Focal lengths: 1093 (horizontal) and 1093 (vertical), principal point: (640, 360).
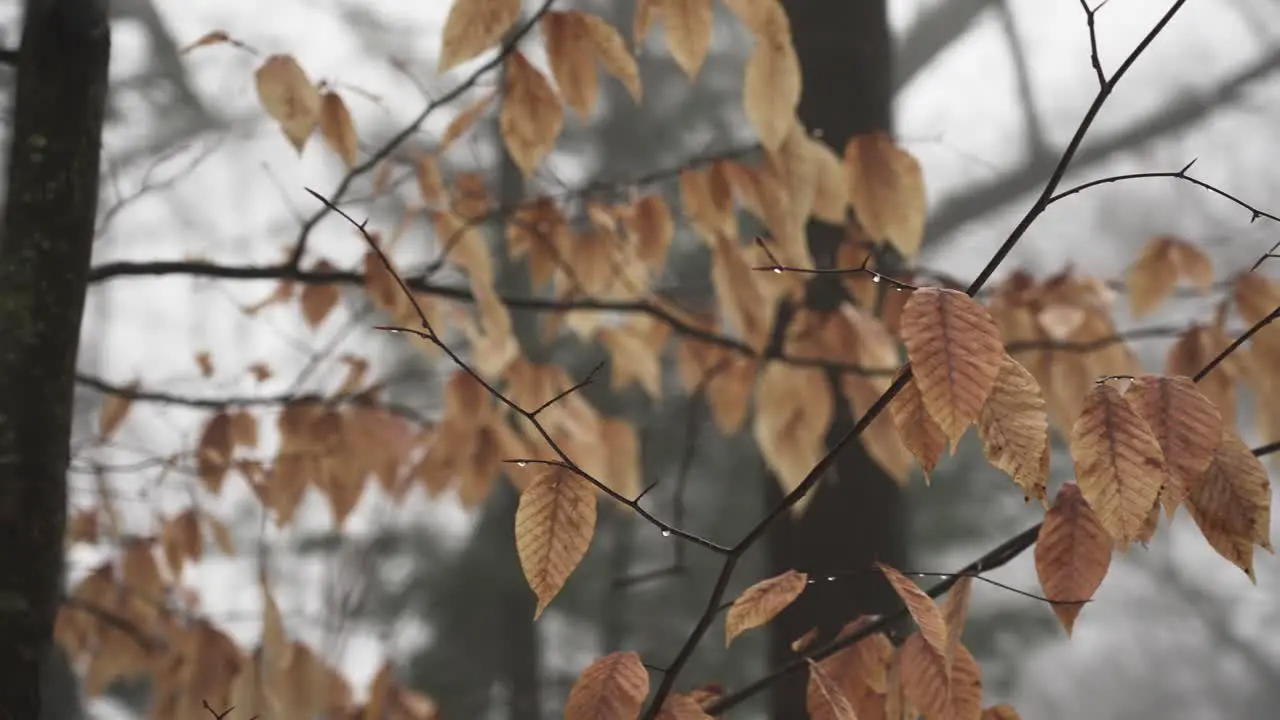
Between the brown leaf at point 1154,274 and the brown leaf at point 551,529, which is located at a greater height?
the brown leaf at point 1154,274

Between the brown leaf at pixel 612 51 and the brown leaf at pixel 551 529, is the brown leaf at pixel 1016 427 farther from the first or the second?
the brown leaf at pixel 612 51

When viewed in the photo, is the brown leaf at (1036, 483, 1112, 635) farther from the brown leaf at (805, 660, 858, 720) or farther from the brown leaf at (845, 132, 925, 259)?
the brown leaf at (845, 132, 925, 259)

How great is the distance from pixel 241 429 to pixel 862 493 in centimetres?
89

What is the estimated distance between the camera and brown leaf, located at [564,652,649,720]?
1.92 feet

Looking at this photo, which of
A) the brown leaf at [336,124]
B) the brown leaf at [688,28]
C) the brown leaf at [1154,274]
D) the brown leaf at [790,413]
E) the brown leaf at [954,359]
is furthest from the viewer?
the brown leaf at [1154,274]

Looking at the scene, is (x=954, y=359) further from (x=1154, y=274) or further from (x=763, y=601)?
(x=1154, y=274)

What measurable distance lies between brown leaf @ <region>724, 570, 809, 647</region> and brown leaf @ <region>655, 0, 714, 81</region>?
1.54ft

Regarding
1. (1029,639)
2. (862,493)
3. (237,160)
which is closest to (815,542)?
(862,493)

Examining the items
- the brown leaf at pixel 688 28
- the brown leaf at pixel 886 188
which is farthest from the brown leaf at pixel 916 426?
the brown leaf at pixel 886 188

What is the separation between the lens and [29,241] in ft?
2.77

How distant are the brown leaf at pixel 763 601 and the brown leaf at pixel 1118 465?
16cm

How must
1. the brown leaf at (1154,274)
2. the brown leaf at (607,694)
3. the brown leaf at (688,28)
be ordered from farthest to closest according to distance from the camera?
the brown leaf at (1154,274)
the brown leaf at (688,28)
the brown leaf at (607,694)

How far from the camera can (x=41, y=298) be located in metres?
0.84

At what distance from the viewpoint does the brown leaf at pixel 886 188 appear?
1104 mm
